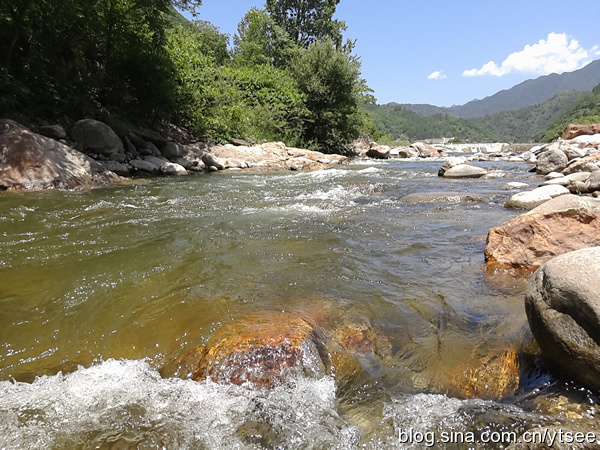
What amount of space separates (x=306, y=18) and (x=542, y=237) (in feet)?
134

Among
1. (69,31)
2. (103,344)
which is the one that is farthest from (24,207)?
(69,31)

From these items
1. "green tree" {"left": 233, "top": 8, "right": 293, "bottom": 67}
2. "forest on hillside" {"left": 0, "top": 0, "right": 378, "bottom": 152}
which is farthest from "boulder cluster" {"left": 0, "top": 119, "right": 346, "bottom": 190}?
"green tree" {"left": 233, "top": 8, "right": 293, "bottom": 67}

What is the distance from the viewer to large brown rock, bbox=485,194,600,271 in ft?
13.2

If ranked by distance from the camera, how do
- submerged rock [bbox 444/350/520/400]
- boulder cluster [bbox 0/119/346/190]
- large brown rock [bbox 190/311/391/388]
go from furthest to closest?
boulder cluster [bbox 0/119/346/190], large brown rock [bbox 190/311/391/388], submerged rock [bbox 444/350/520/400]

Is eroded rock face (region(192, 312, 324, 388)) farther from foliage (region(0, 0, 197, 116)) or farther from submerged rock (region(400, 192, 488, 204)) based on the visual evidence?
foliage (region(0, 0, 197, 116))

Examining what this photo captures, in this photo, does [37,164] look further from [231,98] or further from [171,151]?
[231,98]

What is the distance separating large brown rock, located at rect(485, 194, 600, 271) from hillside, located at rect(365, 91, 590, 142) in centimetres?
10792

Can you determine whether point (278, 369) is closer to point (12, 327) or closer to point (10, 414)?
point (10, 414)

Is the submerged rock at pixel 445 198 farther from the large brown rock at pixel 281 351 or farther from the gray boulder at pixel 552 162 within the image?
the gray boulder at pixel 552 162

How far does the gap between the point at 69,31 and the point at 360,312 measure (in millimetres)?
15123

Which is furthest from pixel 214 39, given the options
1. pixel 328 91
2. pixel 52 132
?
pixel 52 132

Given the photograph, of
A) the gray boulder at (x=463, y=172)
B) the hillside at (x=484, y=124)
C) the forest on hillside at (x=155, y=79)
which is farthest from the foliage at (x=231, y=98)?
the hillside at (x=484, y=124)

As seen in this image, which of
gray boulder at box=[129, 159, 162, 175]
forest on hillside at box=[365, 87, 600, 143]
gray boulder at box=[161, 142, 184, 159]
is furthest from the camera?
forest on hillside at box=[365, 87, 600, 143]

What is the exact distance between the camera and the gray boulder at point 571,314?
6.76ft
